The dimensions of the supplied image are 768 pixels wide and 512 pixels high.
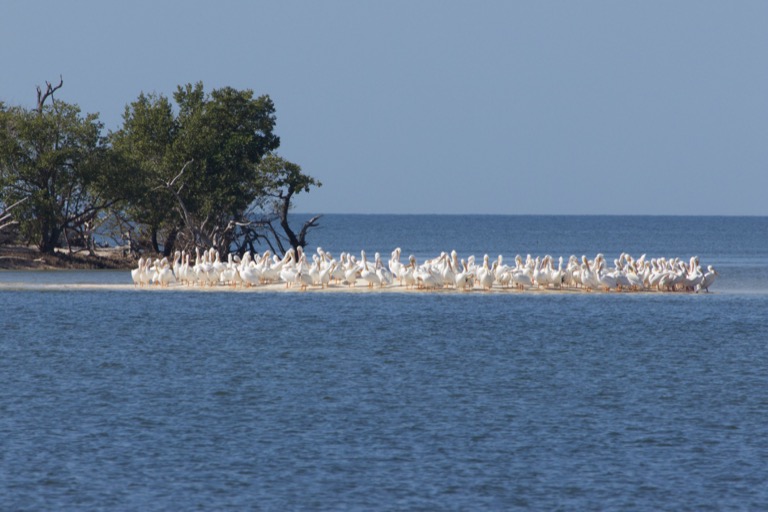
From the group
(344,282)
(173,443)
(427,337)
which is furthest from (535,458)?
(344,282)

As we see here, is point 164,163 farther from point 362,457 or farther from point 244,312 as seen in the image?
point 362,457

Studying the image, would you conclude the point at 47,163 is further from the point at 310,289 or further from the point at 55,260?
the point at 310,289

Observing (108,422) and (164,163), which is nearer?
(108,422)

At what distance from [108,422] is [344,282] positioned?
23843mm

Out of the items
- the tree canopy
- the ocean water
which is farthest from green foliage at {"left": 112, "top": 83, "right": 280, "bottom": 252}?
the ocean water

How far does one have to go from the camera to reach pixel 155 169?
52719mm

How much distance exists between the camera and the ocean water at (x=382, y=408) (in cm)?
1459

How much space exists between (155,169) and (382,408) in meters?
34.6

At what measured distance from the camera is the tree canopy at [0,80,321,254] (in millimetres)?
49875

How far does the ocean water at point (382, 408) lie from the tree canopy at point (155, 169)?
14.4 metres

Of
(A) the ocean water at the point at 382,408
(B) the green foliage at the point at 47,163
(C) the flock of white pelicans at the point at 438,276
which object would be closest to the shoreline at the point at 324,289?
(C) the flock of white pelicans at the point at 438,276

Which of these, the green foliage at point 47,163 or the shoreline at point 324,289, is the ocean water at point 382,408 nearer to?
the shoreline at point 324,289

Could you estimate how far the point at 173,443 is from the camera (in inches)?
669

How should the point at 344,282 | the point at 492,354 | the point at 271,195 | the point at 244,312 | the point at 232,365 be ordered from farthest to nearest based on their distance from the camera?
the point at 271,195 < the point at 344,282 < the point at 244,312 < the point at 492,354 < the point at 232,365
